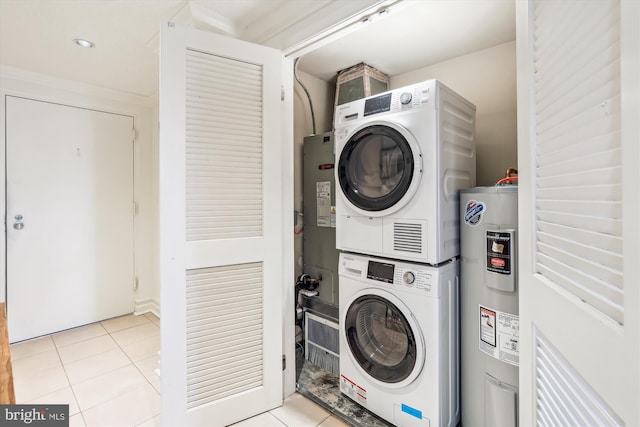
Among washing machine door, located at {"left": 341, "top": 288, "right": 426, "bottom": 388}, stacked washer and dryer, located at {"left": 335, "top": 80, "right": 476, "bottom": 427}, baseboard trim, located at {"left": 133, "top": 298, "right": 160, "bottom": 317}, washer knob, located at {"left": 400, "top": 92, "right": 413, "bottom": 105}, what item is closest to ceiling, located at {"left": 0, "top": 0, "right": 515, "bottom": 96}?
washer knob, located at {"left": 400, "top": 92, "right": 413, "bottom": 105}

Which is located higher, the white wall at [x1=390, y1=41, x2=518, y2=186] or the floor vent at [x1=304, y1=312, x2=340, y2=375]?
the white wall at [x1=390, y1=41, x2=518, y2=186]

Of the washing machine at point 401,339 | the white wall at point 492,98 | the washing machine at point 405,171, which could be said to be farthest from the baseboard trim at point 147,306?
the white wall at point 492,98

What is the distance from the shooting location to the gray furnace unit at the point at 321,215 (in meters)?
2.22

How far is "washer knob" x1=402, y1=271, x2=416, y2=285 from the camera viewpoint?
1518 mm

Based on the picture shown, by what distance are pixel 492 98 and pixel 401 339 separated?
1.82 metres

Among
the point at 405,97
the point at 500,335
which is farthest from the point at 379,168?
the point at 500,335

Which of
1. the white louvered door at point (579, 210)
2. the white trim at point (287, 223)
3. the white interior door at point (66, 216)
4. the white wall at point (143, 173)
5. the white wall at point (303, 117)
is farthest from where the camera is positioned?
the white wall at point (143, 173)

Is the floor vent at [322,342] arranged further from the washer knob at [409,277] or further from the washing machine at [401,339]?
the washer knob at [409,277]

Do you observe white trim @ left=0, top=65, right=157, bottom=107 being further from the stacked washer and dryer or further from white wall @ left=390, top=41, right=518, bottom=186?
white wall @ left=390, top=41, right=518, bottom=186

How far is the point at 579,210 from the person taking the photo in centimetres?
61

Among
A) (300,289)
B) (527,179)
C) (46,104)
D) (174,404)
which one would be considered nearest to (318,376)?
(300,289)

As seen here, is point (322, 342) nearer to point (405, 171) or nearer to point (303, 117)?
point (405, 171)

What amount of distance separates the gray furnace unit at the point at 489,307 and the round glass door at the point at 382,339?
288 millimetres

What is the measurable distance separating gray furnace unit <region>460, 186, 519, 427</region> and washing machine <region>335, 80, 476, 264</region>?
13 cm
